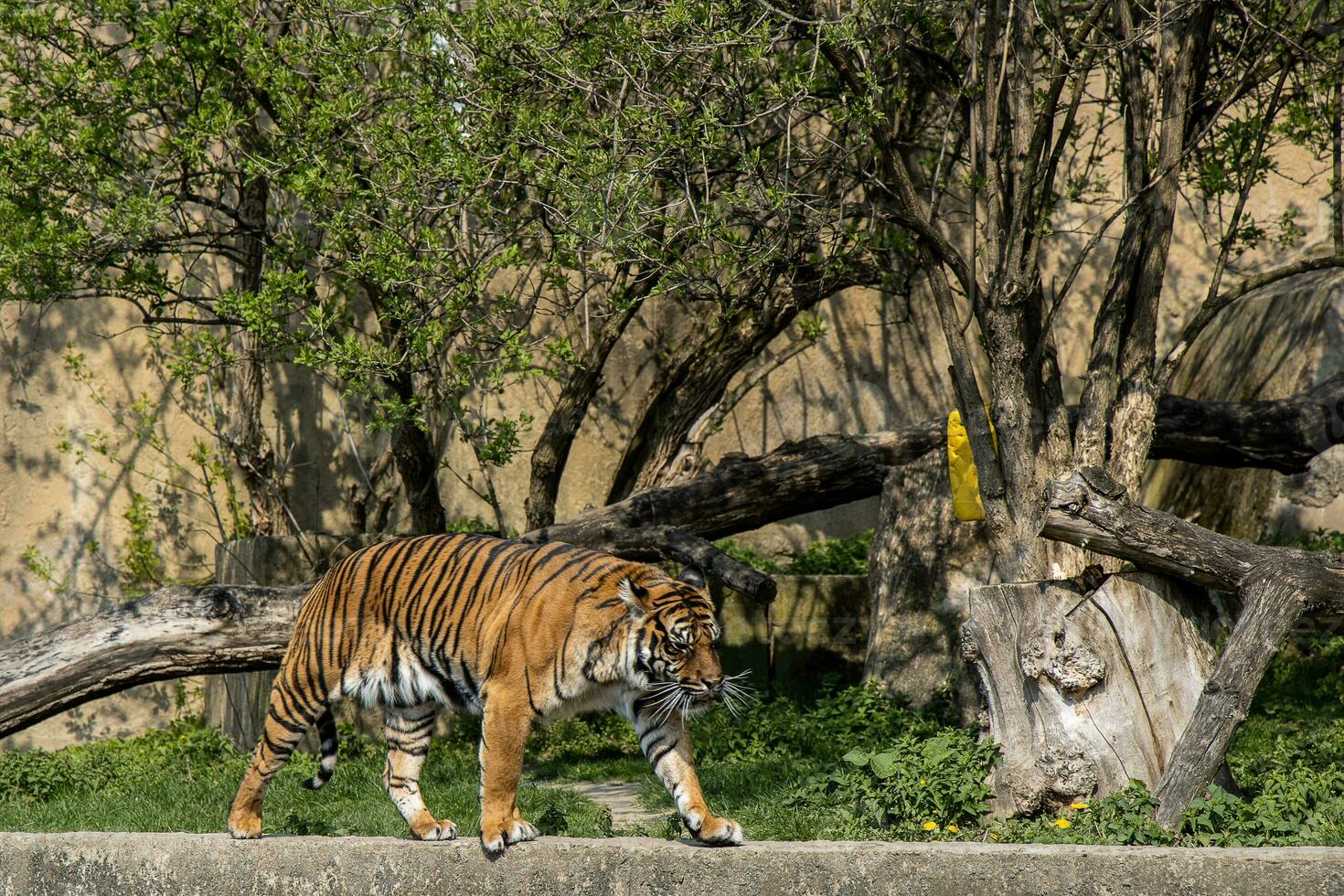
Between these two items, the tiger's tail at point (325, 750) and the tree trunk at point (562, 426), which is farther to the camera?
the tree trunk at point (562, 426)

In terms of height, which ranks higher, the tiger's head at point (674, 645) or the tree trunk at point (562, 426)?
the tree trunk at point (562, 426)

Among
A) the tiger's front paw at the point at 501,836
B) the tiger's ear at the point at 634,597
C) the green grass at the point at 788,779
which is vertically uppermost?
the tiger's ear at the point at 634,597

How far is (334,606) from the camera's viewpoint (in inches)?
233

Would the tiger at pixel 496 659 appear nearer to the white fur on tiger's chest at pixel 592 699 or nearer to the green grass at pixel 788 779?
the white fur on tiger's chest at pixel 592 699

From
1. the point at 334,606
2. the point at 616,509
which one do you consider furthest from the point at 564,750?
the point at 334,606

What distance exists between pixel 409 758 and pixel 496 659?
92 cm

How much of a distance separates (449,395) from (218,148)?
13.6 feet

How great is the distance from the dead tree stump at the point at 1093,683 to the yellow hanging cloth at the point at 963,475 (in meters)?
1.53

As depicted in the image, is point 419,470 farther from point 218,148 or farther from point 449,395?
point 218,148

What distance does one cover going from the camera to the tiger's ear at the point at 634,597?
5008 millimetres

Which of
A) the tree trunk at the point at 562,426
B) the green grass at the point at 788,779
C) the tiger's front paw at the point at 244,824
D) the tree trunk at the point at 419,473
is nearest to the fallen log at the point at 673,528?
the tree trunk at the point at 562,426

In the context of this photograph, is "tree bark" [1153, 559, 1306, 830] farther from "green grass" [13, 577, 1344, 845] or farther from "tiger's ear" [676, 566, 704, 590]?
"tiger's ear" [676, 566, 704, 590]

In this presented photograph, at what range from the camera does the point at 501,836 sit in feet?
16.4

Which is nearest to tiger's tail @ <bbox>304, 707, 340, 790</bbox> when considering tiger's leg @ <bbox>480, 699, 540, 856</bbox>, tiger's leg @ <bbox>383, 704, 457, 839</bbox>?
tiger's leg @ <bbox>383, 704, 457, 839</bbox>
